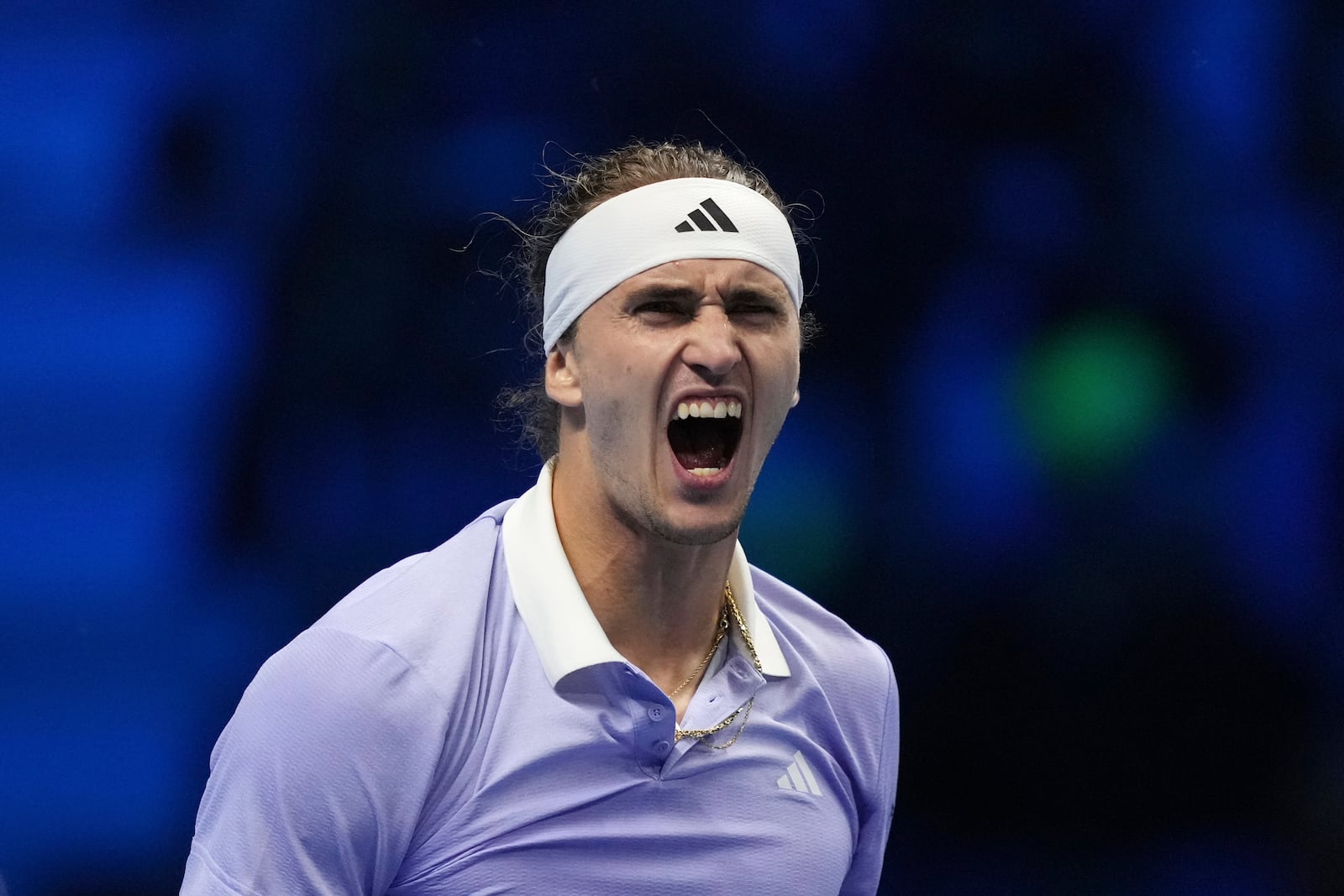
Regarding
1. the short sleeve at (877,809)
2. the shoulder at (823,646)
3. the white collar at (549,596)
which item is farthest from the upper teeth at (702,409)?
the short sleeve at (877,809)

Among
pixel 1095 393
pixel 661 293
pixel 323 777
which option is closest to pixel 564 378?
pixel 661 293

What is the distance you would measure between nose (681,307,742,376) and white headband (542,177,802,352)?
91 mm

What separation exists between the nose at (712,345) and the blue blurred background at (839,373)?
3.94ft

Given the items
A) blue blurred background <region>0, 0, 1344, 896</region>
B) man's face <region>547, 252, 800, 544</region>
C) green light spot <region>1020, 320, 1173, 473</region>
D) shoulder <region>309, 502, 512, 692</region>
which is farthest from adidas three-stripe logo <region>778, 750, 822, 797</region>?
green light spot <region>1020, 320, 1173, 473</region>

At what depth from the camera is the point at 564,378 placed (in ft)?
7.02

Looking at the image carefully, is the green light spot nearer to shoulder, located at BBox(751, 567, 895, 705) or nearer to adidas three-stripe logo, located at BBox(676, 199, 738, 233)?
shoulder, located at BBox(751, 567, 895, 705)

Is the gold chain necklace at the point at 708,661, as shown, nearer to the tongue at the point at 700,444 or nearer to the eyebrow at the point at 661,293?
the tongue at the point at 700,444

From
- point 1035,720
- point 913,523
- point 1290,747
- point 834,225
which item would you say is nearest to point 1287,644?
point 1290,747

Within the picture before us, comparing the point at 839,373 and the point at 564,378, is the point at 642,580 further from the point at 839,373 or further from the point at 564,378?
the point at 839,373

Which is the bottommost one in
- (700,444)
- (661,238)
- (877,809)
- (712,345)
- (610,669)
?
(877,809)

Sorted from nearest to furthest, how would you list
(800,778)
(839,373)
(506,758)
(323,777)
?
(323,777) < (506,758) < (800,778) < (839,373)

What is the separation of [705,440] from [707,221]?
0.31 meters

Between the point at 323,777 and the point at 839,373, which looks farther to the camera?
the point at 839,373

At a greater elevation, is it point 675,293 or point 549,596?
point 675,293
